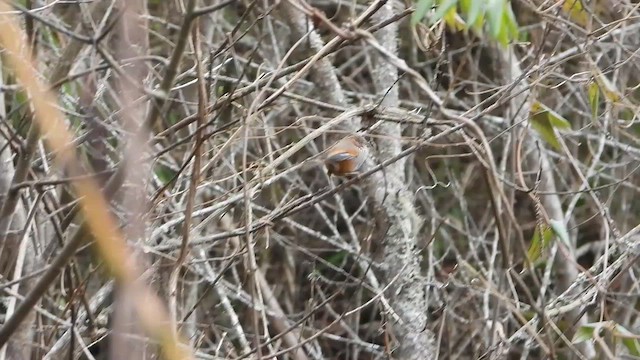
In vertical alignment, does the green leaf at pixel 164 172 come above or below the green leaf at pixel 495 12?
below

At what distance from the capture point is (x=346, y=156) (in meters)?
1.80

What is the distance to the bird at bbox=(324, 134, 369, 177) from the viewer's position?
1.80 m

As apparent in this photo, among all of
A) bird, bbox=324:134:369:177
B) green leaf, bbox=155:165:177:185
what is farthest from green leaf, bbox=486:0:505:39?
green leaf, bbox=155:165:177:185

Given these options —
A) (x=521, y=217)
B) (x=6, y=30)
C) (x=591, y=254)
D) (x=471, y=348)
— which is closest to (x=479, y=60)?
(x=521, y=217)

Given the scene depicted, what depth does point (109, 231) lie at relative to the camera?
33.5 inches

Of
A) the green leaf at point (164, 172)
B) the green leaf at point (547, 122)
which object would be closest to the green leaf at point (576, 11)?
the green leaf at point (547, 122)

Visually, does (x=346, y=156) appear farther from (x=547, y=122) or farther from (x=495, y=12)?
(x=495, y=12)

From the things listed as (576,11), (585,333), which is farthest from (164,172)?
(585,333)

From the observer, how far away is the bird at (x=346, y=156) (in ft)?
5.91

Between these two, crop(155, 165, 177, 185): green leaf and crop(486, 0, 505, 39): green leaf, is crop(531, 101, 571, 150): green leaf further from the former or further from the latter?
crop(155, 165, 177, 185): green leaf

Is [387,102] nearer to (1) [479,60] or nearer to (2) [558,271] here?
(2) [558,271]

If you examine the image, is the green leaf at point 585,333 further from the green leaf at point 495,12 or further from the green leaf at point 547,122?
the green leaf at point 495,12

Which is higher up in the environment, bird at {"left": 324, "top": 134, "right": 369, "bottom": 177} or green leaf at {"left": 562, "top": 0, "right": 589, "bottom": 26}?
bird at {"left": 324, "top": 134, "right": 369, "bottom": 177}

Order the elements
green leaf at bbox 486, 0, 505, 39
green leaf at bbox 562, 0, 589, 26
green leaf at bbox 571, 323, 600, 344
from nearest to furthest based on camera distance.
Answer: green leaf at bbox 486, 0, 505, 39 → green leaf at bbox 571, 323, 600, 344 → green leaf at bbox 562, 0, 589, 26
